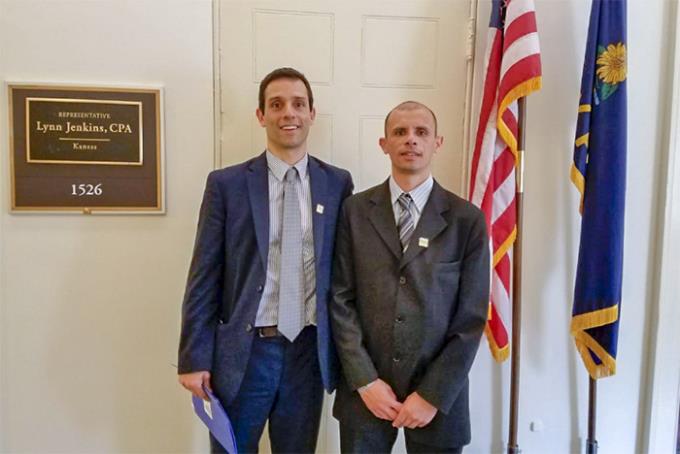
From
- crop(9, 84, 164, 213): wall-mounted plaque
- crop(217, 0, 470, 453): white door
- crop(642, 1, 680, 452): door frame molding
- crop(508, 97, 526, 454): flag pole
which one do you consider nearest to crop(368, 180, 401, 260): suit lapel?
crop(217, 0, 470, 453): white door

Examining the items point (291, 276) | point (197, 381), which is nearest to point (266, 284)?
point (291, 276)

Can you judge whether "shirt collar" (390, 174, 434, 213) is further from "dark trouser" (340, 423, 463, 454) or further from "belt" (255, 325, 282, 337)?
"dark trouser" (340, 423, 463, 454)

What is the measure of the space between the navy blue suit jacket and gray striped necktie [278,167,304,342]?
5 centimetres

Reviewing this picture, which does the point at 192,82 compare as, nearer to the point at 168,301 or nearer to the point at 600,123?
the point at 168,301

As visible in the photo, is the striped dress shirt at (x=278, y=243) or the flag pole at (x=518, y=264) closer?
the striped dress shirt at (x=278, y=243)

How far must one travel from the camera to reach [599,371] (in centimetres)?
161

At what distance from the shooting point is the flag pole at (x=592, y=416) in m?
1.68

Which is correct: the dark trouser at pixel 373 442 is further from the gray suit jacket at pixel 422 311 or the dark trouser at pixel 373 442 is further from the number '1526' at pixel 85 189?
the number '1526' at pixel 85 189

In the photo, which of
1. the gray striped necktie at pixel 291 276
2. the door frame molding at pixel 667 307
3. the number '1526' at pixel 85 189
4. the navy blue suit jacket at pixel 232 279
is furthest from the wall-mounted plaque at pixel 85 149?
the door frame molding at pixel 667 307

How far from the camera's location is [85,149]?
1606 millimetres

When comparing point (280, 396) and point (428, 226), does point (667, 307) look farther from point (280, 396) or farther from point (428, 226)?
point (280, 396)

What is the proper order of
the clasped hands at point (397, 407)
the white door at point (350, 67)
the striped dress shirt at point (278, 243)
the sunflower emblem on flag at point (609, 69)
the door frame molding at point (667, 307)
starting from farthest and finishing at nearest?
Result: the door frame molding at point (667, 307), the white door at point (350, 67), the sunflower emblem on flag at point (609, 69), the striped dress shirt at point (278, 243), the clasped hands at point (397, 407)

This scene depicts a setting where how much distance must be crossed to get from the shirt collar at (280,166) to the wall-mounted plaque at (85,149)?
0.58m

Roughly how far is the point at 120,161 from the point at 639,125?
217 cm
